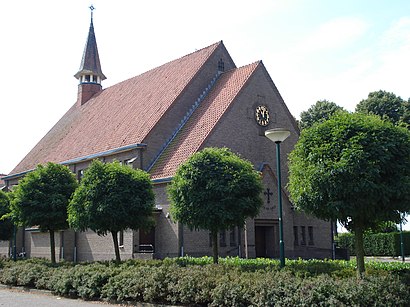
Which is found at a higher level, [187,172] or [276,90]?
[276,90]

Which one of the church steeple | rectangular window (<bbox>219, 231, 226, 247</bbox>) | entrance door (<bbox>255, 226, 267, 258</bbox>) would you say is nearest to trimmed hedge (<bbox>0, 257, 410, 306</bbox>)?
rectangular window (<bbox>219, 231, 226, 247</bbox>)

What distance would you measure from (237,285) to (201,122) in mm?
18736

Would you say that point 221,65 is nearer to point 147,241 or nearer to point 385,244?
point 147,241

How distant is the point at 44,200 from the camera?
24438mm

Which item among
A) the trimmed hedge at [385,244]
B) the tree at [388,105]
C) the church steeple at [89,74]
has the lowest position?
the trimmed hedge at [385,244]

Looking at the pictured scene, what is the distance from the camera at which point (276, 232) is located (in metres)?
29.6

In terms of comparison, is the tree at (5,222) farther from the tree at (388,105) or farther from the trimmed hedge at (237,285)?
the tree at (388,105)

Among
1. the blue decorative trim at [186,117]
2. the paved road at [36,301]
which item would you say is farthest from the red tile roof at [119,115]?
the paved road at [36,301]

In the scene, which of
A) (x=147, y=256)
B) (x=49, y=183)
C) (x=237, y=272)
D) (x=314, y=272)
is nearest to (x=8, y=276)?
(x=49, y=183)

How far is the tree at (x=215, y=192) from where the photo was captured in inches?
667

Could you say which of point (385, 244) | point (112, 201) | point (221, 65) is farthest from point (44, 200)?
point (385, 244)

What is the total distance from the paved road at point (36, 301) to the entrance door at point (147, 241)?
34.1 ft

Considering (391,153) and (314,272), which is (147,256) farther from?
(391,153)

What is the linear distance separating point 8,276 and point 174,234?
908cm
